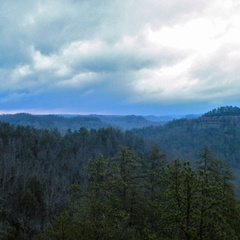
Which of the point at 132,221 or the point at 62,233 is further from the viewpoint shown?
the point at 132,221

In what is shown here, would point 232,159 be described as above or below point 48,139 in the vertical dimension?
below

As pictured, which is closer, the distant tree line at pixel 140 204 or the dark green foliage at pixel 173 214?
the dark green foliage at pixel 173 214

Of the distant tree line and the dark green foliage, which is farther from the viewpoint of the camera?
the distant tree line

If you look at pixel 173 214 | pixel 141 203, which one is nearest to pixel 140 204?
pixel 141 203

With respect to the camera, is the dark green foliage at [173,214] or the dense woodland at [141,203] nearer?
the dark green foliage at [173,214]

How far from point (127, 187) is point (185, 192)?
7372 mm

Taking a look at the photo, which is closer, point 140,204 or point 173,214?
point 173,214

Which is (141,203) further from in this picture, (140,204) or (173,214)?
(173,214)

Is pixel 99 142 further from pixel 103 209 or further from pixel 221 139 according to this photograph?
pixel 221 139

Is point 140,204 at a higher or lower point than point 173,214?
lower

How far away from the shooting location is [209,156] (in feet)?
73.0

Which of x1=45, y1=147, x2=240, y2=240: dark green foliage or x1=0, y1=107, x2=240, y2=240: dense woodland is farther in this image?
x1=0, y1=107, x2=240, y2=240: dense woodland

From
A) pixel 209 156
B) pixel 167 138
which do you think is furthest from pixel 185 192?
pixel 167 138

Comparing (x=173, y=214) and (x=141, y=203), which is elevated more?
(x=173, y=214)
